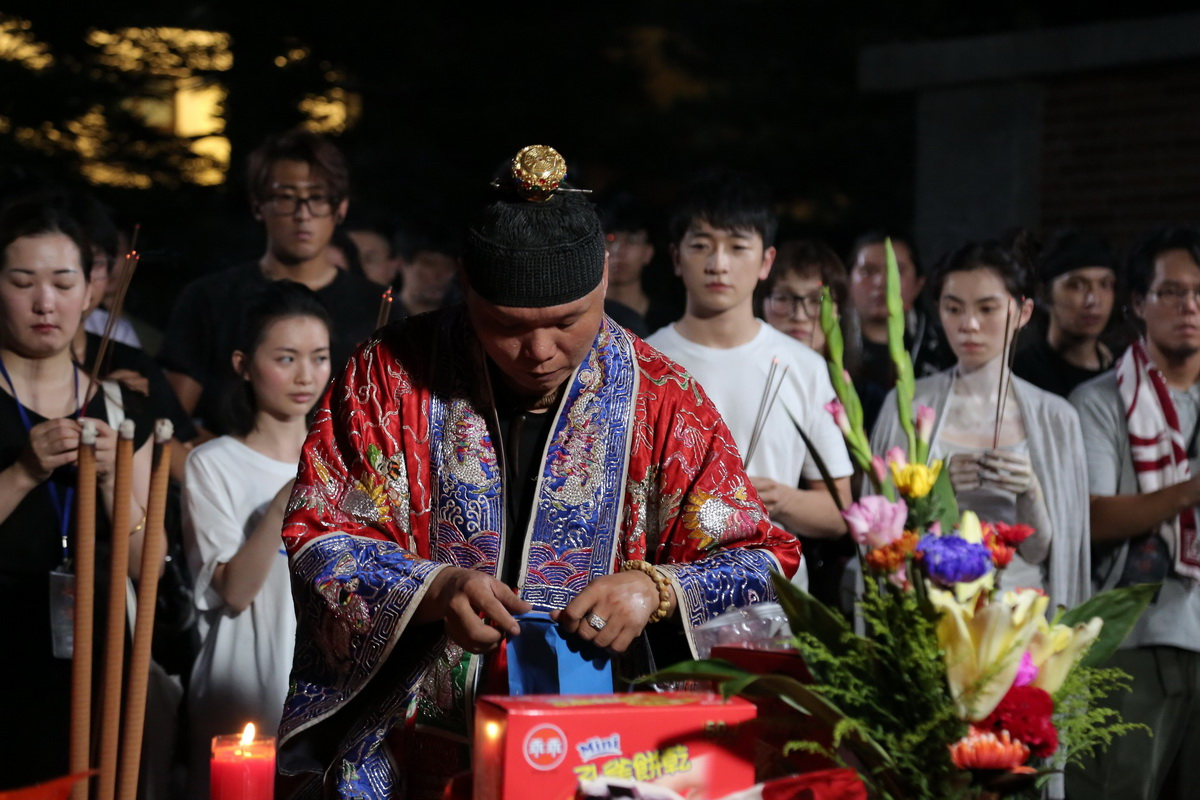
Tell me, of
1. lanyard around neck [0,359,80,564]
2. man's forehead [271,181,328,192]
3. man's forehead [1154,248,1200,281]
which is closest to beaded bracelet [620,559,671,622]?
lanyard around neck [0,359,80,564]

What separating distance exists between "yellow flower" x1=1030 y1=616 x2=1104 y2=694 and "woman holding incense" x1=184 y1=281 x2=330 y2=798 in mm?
2215

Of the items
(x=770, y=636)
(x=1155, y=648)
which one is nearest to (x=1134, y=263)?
(x=1155, y=648)

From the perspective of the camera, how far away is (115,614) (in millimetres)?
1870

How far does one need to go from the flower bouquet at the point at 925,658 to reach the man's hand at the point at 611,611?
0.21 metres

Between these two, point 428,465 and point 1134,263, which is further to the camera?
point 1134,263

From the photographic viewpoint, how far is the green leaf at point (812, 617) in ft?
5.73

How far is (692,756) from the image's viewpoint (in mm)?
1715

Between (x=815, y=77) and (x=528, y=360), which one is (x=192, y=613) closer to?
(x=528, y=360)

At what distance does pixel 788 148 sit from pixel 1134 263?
818 centimetres

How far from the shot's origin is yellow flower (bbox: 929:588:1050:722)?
1612 millimetres

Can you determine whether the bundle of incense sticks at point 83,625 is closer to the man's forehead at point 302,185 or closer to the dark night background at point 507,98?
the man's forehead at point 302,185

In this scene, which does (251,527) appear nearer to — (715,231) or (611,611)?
(715,231)

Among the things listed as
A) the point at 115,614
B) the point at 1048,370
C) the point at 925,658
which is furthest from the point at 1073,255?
the point at 115,614

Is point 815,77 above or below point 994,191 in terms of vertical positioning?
above
